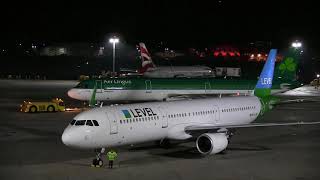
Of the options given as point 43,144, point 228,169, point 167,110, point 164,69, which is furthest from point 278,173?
point 164,69

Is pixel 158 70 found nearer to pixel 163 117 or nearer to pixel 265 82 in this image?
pixel 265 82

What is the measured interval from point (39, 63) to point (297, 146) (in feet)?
396

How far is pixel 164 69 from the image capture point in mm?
84500

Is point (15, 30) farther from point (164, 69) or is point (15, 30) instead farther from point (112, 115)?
point (112, 115)

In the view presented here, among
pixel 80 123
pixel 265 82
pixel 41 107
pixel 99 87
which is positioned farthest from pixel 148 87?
pixel 80 123

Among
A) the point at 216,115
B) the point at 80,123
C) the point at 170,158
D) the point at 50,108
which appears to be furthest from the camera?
the point at 50,108

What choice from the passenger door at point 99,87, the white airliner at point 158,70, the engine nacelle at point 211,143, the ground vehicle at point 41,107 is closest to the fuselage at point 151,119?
the engine nacelle at point 211,143

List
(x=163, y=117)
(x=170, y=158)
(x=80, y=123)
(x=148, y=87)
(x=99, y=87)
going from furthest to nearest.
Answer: (x=148, y=87) < (x=99, y=87) < (x=163, y=117) < (x=170, y=158) < (x=80, y=123)

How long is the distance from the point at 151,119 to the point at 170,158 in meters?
2.35

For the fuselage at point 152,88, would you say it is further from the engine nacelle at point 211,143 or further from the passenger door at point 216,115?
the engine nacelle at point 211,143

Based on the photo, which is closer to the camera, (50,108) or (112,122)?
(112,122)

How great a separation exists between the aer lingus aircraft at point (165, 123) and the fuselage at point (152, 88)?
16.9 m

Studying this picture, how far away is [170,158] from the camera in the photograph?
26.4m

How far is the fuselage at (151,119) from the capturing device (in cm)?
2345
